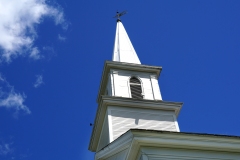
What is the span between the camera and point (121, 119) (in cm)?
1845

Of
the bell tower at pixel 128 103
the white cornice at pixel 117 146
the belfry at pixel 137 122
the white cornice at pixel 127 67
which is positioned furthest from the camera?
the white cornice at pixel 127 67

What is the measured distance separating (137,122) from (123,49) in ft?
27.4

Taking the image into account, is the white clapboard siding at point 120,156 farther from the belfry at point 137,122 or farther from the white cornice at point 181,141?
the white cornice at point 181,141

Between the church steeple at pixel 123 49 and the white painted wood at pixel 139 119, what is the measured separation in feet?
19.1

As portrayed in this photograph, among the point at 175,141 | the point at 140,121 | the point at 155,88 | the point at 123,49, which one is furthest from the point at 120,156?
the point at 123,49

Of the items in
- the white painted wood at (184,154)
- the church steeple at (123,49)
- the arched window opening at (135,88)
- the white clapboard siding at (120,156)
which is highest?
the church steeple at (123,49)

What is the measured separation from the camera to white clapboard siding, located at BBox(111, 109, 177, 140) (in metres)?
18.2

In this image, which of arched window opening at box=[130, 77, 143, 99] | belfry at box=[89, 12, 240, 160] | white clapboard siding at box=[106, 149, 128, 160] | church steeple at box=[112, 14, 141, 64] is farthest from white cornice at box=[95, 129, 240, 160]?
church steeple at box=[112, 14, 141, 64]

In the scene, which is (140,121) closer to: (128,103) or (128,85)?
(128,103)

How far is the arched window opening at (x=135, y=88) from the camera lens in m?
20.9

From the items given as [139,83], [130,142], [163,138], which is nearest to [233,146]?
[163,138]

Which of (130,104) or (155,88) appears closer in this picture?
(130,104)

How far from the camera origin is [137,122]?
18.5 m

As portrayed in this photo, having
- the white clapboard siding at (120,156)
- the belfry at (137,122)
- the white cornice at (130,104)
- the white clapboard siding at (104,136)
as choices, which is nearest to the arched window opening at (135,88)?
the belfry at (137,122)
